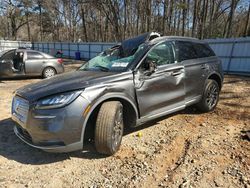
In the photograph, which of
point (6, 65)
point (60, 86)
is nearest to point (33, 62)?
point (6, 65)

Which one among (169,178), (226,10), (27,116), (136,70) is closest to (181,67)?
(136,70)

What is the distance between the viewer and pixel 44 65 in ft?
32.7

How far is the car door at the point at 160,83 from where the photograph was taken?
3561 mm

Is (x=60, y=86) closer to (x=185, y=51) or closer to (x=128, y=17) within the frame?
(x=185, y=51)

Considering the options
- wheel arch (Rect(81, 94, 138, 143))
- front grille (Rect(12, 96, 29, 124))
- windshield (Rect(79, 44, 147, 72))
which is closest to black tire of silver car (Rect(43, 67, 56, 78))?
windshield (Rect(79, 44, 147, 72))

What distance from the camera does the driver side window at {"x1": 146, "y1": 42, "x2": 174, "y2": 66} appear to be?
381 cm

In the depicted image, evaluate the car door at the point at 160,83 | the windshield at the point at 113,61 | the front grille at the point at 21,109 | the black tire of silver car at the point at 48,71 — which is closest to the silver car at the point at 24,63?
the black tire of silver car at the point at 48,71

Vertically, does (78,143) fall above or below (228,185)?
above

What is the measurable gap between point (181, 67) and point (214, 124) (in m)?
1.27

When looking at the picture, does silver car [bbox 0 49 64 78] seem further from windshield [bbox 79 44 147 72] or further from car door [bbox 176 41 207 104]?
car door [bbox 176 41 207 104]

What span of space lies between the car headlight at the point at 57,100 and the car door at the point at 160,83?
1022mm

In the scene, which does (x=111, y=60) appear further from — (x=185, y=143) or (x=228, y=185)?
(x=228, y=185)

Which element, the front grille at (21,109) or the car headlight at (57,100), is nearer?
the car headlight at (57,100)

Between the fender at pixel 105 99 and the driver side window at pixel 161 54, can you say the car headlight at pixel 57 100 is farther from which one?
the driver side window at pixel 161 54
